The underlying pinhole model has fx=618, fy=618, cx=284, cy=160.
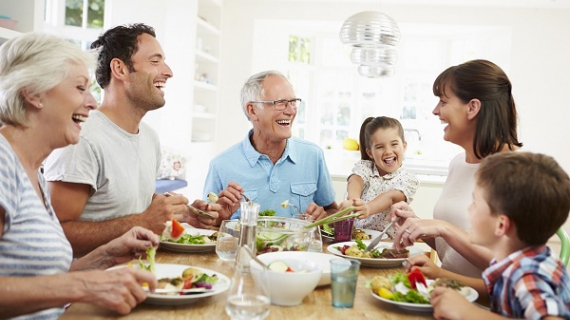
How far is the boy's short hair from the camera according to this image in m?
1.37

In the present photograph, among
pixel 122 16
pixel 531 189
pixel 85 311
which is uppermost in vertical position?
pixel 122 16

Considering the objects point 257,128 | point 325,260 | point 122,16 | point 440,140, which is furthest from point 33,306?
point 440,140

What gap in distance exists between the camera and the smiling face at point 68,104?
170 cm

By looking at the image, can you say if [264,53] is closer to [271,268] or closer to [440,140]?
[440,140]

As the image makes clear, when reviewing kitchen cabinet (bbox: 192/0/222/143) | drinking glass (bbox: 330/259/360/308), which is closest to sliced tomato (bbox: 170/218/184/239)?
drinking glass (bbox: 330/259/360/308)

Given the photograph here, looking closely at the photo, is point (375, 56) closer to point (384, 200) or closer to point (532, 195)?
point (384, 200)

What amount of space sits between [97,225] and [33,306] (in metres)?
0.83

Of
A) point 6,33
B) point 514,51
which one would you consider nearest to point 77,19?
point 6,33

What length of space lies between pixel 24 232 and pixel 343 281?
81 centimetres

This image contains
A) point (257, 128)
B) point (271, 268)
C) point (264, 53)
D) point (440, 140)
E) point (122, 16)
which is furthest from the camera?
point (440, 140)

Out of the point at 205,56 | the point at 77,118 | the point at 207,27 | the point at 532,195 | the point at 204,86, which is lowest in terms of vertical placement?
the point at 532,195

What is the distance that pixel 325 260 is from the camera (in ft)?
6.10

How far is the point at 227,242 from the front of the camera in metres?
1.96

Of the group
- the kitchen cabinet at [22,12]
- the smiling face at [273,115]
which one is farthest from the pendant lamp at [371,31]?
the kitchen cabinet at [22,12]
